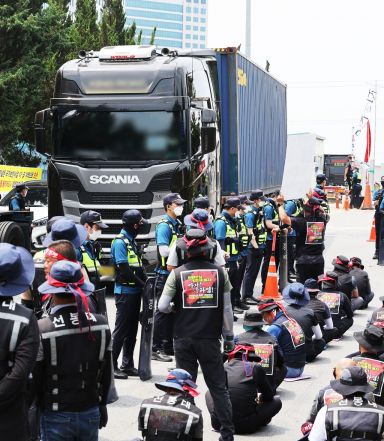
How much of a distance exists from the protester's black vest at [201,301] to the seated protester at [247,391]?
820 millimetres

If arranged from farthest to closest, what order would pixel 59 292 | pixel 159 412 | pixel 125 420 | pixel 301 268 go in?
pixel 301 268, pixel 125 420, pixel 159 412, pixel 59 292

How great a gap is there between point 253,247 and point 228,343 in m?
7.76

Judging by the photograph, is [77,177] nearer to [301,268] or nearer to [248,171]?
[301,268]

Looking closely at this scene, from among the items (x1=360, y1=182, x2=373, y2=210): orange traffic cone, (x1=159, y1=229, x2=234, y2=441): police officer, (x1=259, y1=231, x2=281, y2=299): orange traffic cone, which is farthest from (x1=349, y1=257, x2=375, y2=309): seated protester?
(x1=360, y1=182, x2=373, y2=210): orange traffic cone

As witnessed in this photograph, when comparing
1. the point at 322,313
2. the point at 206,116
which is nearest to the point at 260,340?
the point at 322,313

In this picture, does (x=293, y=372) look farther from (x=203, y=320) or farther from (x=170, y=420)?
(x=170, y=420)

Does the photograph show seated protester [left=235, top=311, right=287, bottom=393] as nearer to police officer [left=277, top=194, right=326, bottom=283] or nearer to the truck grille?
police officer [left=277, top=194, right=326, bottom=283]

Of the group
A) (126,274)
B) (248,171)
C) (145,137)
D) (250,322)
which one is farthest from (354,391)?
(248,171)

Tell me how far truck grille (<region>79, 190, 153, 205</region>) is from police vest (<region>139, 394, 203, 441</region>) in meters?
9.71

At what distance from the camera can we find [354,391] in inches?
229

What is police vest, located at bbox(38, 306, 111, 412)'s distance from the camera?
200 inches

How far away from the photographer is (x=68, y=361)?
16.7 feet

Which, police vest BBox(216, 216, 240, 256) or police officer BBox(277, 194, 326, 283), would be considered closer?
police vest BBox(216, 216, 240, 256)

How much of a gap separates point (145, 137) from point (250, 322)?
292 inches
